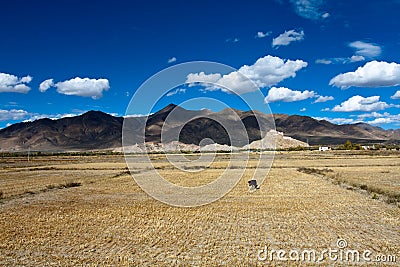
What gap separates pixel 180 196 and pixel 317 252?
44.6ft

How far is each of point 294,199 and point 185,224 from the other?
9310 mm

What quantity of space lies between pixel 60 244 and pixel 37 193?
15542 millimetres

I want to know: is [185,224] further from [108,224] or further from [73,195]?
[73,195]

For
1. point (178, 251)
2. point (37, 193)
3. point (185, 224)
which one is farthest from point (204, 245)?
point (37, 193)

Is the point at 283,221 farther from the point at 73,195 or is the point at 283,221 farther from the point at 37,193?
the point at 37,193

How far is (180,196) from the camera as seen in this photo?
2333 centimetres

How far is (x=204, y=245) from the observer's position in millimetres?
11297

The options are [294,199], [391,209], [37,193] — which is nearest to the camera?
[391,209]

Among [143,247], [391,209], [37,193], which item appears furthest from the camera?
[37,193]

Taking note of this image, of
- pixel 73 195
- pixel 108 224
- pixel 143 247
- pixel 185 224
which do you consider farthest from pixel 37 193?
pixel 143 247

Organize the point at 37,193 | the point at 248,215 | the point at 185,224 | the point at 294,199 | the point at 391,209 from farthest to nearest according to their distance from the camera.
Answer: the point at 37,193 < the point at 294,199 < the point at 391,209 < the point at 248,215 < the point at 185,224

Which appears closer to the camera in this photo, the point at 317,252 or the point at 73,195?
the point at 317,252

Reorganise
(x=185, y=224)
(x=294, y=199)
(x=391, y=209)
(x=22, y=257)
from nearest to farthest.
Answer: (x=22, y=257) → (x=185, y=224) → (x=391, y=209) → (x=294, y=199)

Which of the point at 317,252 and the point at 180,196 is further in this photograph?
the point at 180,196
